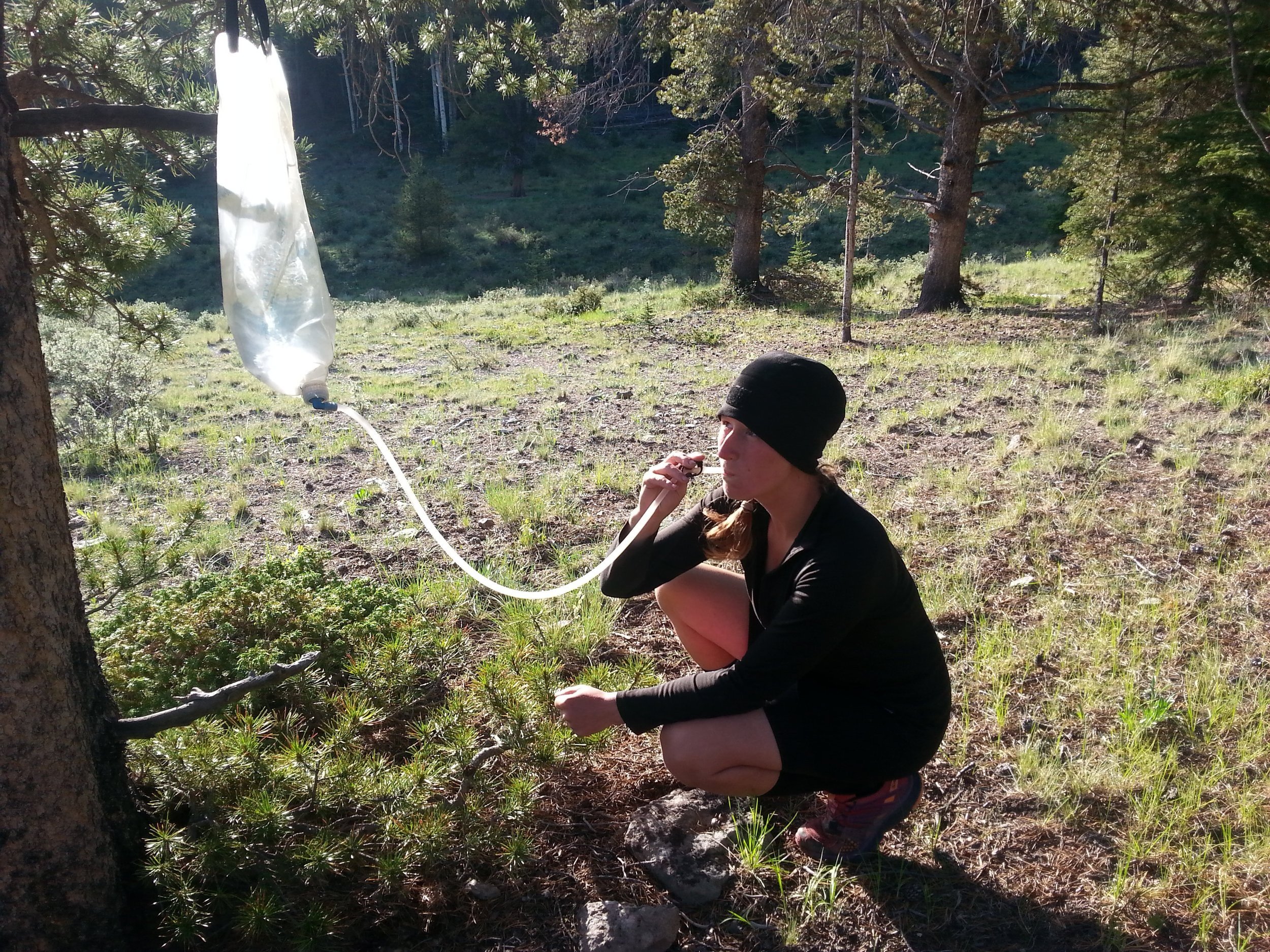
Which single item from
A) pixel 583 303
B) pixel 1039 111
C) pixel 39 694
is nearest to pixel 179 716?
pixel 39 694

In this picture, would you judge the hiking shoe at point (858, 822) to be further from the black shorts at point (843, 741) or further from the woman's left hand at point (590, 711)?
the woman's left hand at point (590, 711)

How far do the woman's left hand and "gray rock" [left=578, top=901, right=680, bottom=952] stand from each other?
42cm

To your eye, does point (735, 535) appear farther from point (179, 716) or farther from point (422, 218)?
point (422, 218)

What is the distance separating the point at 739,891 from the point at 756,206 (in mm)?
14506

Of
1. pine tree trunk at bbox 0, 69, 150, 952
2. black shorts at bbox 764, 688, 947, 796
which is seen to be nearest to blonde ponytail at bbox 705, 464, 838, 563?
black shorts at bbox 764, 688, 947, 796

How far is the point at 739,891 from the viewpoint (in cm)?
239

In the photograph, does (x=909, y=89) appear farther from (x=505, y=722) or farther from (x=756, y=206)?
(x=505, y=722)

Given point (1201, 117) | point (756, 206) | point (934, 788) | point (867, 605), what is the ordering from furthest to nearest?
point (756, 206), point (1201, 117), point (934, 788), point (867, 605)

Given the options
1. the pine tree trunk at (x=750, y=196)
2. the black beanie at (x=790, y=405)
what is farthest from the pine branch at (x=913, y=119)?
the black beanie at (x=790, y=405)

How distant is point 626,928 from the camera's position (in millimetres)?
2172

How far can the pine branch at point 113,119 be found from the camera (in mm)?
2307

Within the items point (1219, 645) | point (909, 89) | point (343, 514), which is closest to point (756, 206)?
point (909, 89)

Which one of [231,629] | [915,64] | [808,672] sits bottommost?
[231,629]

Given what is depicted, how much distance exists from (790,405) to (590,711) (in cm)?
90
